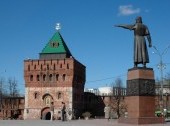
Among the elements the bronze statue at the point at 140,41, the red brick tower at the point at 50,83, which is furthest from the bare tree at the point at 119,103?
the bronze statue at the point at 140,41

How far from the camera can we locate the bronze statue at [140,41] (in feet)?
85.9

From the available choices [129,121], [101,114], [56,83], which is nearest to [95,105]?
[101,114]

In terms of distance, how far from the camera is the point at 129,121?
2495 centimetres

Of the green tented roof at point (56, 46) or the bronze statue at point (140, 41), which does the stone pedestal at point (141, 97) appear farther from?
the green tented roof at point (56, 46)

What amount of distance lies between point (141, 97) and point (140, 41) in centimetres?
353

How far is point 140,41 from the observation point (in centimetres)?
2656

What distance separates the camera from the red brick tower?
76.0 meters

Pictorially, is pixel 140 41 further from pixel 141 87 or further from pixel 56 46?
pixel 56 46

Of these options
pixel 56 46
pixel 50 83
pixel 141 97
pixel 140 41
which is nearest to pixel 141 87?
pixel 141 97

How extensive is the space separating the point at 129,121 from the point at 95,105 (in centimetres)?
6457

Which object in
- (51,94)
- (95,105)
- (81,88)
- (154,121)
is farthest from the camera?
(95,105)

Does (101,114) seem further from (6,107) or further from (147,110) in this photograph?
(147,110)

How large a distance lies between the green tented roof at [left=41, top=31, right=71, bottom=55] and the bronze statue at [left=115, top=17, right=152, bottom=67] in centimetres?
5249

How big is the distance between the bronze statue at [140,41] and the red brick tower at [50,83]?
48.7 metres
